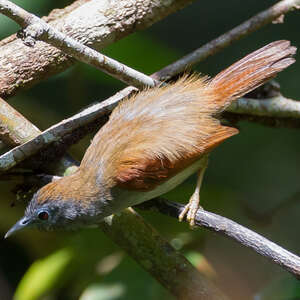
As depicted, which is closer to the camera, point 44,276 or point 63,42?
point 63,42

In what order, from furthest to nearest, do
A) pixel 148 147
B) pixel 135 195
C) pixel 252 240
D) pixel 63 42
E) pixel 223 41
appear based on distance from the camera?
pixel 223 41
pixel 135 195
pixel 148 147
pixel 63 42
pixel 252 240

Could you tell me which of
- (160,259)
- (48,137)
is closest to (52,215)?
(48,137)

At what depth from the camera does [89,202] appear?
3.30m

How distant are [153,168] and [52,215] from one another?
2.07ft

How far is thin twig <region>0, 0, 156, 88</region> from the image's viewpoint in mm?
2742

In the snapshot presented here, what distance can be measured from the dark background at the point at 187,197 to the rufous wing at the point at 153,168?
22.5 inches

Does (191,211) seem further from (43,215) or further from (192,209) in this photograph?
(43,215)

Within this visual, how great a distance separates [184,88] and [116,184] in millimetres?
673

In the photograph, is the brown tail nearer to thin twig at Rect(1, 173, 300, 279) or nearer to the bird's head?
thin twig at Rect(1, 173, 300, 279)

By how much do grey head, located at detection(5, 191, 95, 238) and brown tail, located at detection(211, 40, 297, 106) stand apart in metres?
1.03

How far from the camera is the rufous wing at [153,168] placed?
3106mm

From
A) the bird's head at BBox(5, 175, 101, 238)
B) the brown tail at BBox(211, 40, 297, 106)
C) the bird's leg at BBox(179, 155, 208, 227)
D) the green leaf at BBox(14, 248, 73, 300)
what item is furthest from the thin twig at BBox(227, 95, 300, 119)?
the green leaf at BBox(14, 248, 73, 300)

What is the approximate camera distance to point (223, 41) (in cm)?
363

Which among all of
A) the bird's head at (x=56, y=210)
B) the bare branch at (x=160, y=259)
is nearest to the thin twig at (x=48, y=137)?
the bird's head at (x=56, y=210)
